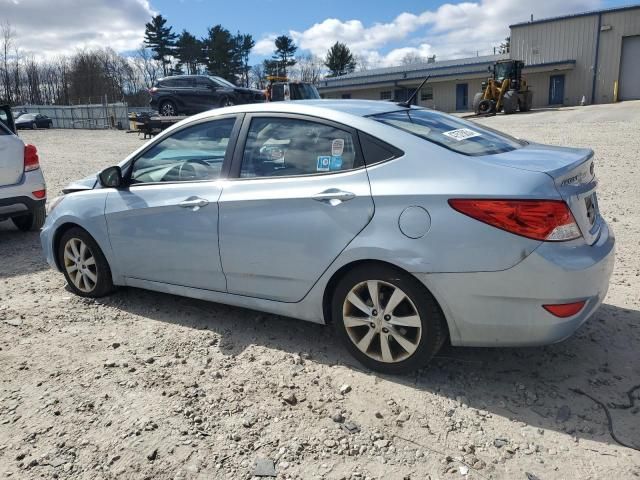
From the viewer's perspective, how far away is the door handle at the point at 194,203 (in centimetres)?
367

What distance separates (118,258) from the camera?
4293 mm

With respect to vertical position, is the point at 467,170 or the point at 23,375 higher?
the point at 467,170

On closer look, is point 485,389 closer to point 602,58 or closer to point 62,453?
point 62,453

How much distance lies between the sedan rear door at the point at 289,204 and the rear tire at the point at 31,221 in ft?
16.6

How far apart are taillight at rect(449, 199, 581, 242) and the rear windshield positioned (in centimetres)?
47

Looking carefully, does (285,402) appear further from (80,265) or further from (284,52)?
(284,52)

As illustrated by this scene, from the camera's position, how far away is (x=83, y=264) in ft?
15.0

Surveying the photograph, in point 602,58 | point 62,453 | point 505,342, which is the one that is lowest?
point 62,453

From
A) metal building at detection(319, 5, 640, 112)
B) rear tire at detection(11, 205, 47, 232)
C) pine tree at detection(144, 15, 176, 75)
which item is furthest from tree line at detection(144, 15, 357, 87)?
rear tire at detection(11, 205, 47, 232)

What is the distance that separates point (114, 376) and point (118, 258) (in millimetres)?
1228

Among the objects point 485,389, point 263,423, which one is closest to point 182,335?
point 263,423

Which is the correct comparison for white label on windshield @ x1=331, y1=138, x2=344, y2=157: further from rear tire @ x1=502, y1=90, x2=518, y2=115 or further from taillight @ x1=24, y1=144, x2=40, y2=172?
rear tire @ x1=502, y1=90, x2=518, y2=115

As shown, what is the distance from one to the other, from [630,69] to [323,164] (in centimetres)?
4162

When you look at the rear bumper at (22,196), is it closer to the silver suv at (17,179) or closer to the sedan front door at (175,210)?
the silver suv at (17,179)
